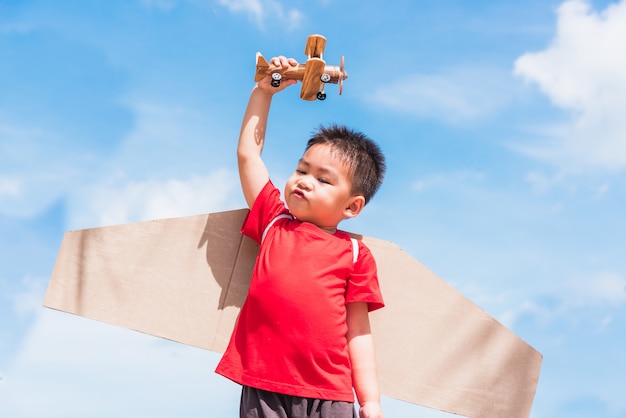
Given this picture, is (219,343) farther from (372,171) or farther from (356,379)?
(372,171)

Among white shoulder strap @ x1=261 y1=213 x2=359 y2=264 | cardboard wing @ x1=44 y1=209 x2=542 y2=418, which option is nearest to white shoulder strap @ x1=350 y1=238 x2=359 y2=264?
white shoulder strap @ x1=261 y1=213 x2=359 y2=264

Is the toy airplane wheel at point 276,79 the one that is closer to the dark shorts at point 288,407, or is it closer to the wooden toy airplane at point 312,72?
the wooden toy airplane at point 312,72

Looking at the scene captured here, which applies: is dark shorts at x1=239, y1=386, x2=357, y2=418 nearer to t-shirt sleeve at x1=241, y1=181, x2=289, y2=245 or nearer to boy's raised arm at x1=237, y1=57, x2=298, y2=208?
t-shirt sleeve at x1=241, y1=181, x2=289, y2=245

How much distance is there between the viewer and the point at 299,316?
221 cm

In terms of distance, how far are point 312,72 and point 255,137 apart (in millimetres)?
304

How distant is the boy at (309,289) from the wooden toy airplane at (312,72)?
40 millimetres

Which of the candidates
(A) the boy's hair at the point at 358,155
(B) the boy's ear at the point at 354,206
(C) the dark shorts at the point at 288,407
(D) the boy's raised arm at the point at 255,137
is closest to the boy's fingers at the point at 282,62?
(D) the boy's raised arm at the point at 255,137

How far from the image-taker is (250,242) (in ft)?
8.42

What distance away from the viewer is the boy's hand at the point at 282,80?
2.57 m

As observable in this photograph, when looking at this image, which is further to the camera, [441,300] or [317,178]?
[441,300]

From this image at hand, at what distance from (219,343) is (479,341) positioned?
3.05ft

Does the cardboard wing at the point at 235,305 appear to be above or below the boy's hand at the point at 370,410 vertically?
above

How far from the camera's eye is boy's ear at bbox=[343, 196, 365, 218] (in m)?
2.45

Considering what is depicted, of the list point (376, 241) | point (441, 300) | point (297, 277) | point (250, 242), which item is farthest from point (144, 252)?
point (441, 300)
